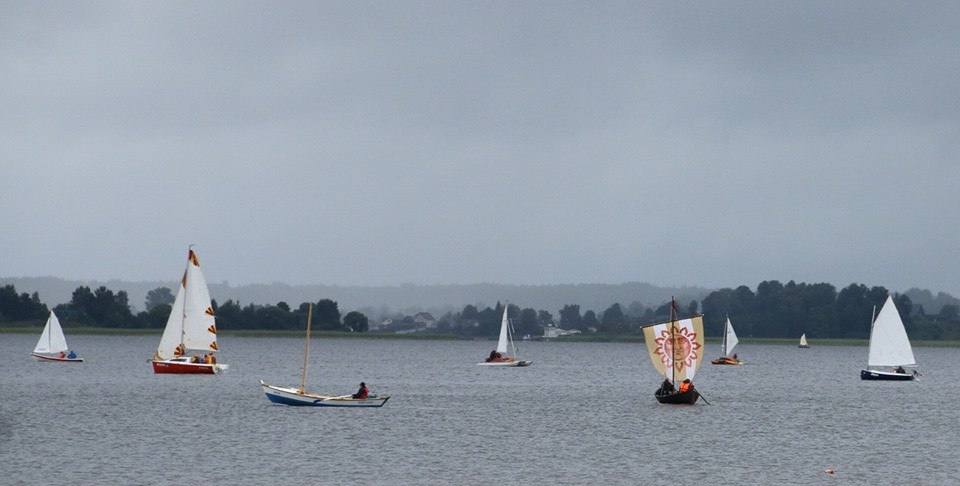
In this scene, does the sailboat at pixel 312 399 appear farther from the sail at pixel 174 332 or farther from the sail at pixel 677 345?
the sail at pixel 174 332

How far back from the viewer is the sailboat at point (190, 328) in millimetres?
104688

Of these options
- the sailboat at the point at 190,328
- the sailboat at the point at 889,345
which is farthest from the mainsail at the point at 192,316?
the sailboat at the point at 889,345

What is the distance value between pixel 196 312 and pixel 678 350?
137 ft

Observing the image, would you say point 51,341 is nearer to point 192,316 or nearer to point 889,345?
point 192,316

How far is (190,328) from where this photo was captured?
344 ft

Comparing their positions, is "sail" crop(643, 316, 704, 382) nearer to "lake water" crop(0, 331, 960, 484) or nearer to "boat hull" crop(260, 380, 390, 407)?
"lake water" crop(0, 331, 960, 484)

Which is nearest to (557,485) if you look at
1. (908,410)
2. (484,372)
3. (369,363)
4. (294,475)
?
(294,475)

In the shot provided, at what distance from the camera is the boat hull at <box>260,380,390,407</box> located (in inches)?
3049

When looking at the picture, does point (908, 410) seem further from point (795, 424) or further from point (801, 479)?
point (801, 479)

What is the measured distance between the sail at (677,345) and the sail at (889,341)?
41108 mm

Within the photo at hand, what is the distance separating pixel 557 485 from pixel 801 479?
34.7 feet

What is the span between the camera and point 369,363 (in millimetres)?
171000

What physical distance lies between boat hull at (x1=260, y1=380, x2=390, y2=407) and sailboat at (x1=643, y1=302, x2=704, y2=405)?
58.9 ft

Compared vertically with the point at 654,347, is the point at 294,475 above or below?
below
